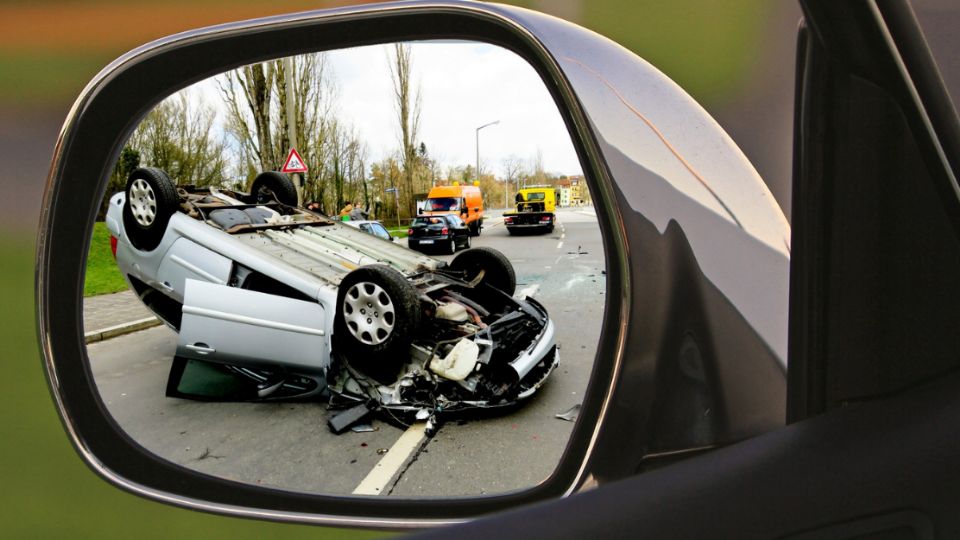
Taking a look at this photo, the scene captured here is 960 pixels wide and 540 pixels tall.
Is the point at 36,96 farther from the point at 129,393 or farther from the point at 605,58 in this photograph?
the point at 129,393

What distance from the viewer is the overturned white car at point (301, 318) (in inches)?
127

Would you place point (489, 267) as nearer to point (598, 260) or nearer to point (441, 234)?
point (441, 234)

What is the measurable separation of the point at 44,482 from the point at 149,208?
2.36m

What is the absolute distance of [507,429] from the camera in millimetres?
2756

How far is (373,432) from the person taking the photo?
3.46 m

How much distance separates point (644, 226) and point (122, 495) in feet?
4.02

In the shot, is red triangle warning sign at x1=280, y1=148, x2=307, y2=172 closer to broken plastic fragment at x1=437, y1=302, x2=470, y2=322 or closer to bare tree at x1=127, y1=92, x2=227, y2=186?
bare tree at x1=127, y1=92, x2=227, y2=186

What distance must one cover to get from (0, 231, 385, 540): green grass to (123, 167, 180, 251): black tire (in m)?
1.51

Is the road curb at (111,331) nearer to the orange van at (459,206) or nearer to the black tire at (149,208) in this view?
the black tire at (149,208)

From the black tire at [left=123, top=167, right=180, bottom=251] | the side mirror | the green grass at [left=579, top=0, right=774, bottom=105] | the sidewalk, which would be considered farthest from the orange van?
the green grass at [left=579, top=0, right=774, bottom=105]

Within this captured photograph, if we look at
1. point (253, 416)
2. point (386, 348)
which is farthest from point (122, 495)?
point (386, 348)

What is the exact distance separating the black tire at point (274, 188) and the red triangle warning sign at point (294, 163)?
0.26 ft

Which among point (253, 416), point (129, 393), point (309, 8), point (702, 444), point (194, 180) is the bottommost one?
point (253, 416)

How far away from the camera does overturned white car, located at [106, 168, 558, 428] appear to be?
3.24 meters
